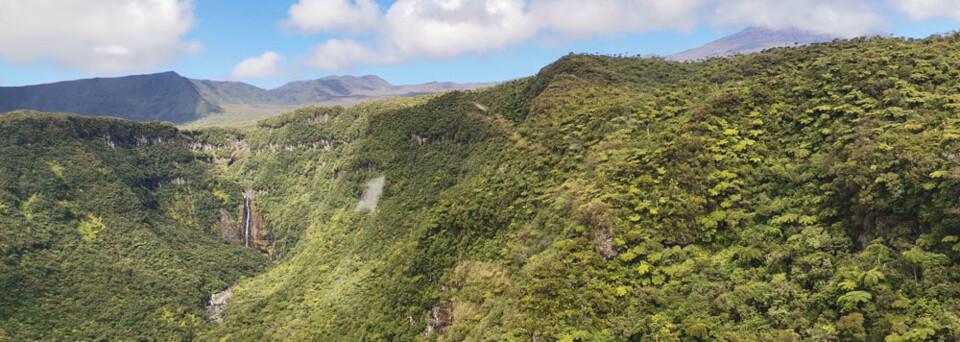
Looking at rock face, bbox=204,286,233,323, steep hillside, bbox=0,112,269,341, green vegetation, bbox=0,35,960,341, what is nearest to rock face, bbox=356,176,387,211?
green vegetation, bbox=0,35,960,341

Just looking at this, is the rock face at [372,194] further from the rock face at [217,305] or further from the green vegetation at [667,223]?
the rock face at [217,305]

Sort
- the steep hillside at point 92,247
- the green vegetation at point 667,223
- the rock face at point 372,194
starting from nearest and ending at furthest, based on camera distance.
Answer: the green vegetation at point 667,223, the steep hillside at point 92,247, the rock face at point 372,194

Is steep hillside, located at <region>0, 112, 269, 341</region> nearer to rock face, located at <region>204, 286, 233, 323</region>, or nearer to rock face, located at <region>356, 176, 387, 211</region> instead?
rock face, located at <region>204, 286, 233, 323</region>

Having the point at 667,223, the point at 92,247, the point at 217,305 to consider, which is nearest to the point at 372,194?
the point at 217,305

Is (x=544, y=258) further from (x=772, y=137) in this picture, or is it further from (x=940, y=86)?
(x=940, y=86)

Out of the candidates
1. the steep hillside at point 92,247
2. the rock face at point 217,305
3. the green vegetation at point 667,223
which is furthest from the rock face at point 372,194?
the steep hillside at point 92,247

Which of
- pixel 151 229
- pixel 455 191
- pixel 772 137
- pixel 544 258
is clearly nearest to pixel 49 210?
pixel 151 229

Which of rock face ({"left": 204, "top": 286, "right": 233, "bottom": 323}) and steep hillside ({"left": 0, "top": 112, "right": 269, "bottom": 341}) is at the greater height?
steep hillside ({"left": 0, "top": 112, "right": 269, "bottom": 341})

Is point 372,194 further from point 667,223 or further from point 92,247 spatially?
point 667,223
